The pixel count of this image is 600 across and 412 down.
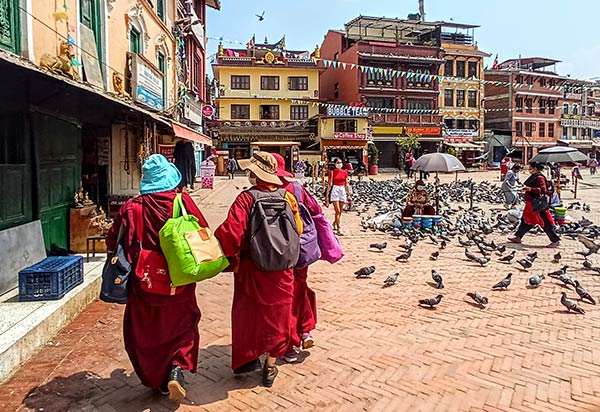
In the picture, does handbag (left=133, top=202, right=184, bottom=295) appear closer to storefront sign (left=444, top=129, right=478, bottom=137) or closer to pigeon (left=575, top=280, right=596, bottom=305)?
pigeon (left=575, top=280, right=596, bottom=305)

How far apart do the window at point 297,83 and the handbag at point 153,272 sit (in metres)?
40.4

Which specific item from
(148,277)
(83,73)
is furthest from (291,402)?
(83,73)

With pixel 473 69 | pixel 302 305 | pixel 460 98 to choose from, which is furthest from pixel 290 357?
pixel 473 69

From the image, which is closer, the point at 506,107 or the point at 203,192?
the point at 203,192

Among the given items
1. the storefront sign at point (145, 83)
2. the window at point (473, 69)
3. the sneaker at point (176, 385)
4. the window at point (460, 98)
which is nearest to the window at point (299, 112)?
Result: the window at point (460, 98)

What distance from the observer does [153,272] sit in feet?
11.1

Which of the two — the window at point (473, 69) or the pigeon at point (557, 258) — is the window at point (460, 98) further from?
the pigeon at point (557, 258)

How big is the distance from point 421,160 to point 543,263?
13.0 feet

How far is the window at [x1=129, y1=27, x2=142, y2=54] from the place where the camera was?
12.2 m

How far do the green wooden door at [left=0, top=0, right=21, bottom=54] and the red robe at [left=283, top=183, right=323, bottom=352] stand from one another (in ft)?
14.1

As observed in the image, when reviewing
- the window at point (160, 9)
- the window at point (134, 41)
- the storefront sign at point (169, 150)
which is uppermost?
the window at point (160, 9)

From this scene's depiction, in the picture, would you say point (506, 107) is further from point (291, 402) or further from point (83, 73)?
point (291, 402)

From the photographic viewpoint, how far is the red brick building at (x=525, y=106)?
168 feet

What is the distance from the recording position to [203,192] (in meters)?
20.6
